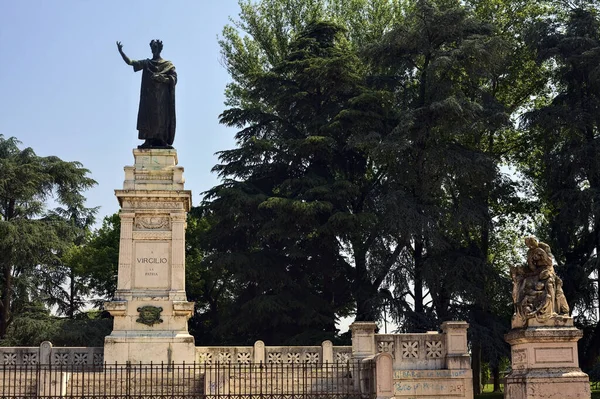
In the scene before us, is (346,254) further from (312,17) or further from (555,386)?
(555,386)

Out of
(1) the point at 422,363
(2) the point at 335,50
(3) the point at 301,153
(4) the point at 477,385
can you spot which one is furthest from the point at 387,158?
(1) the point at 422,363

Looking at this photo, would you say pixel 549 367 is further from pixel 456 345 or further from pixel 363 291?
pixel 363 291

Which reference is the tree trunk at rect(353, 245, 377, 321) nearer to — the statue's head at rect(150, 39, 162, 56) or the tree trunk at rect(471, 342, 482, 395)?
the tree trunk at rect(471, 342, 482, 395)

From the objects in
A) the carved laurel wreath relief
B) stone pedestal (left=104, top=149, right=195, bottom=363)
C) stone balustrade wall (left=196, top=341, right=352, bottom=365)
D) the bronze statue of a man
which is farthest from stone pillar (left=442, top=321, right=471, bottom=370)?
the bronze statue of a man

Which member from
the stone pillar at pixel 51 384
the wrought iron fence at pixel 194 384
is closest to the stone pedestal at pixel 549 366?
the wrought iron fence at pixel 194 384

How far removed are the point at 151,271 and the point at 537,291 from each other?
11.8m

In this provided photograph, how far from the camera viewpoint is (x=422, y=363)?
21609 millimetres

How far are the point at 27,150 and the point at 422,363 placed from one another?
24927 millimetres

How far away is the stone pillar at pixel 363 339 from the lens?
21.8 metres

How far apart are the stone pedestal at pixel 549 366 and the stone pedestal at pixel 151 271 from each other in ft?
33.1

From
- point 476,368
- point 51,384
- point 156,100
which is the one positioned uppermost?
point 156,100

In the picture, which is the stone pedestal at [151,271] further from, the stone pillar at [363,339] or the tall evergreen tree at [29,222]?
the tall evergreen tree at [29,222]

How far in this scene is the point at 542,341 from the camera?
51.9ft

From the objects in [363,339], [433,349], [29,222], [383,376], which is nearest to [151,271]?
[363,339]
